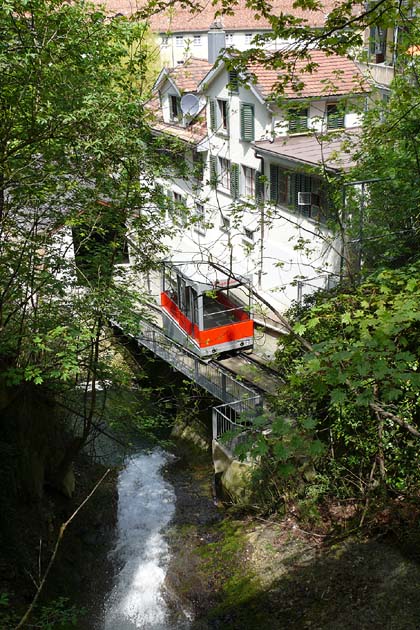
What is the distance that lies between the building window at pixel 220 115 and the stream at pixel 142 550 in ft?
50.4

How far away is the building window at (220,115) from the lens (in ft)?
88.1

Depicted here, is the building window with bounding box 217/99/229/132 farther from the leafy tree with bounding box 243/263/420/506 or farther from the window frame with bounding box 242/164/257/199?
the leafy tree with bounding box 243/263/420/506

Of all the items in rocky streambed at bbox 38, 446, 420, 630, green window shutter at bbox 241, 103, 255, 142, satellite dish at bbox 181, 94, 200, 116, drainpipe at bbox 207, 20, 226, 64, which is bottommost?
rocky streambed at bbox 38, 446, 420, 630

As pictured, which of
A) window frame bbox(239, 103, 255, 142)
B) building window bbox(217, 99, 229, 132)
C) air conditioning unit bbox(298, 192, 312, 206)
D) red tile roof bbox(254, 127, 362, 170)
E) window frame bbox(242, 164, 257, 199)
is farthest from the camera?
building window bbox(217, 99, 229, 132)

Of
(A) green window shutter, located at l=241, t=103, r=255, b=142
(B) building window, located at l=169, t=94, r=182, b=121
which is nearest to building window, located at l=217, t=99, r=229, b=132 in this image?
(A) green window shutter, located at l=241, t=103, r=255, b=142

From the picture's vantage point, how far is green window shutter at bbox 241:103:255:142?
25.1m

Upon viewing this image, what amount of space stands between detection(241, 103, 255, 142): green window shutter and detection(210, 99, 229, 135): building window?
1.19 m

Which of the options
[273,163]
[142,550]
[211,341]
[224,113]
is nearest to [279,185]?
[273,163]

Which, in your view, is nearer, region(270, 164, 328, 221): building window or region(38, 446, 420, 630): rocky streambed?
region(38, 446, 420, 630): rocky streambed

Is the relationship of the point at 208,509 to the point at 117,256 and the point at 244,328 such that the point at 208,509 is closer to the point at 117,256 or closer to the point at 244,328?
the point at 244,328

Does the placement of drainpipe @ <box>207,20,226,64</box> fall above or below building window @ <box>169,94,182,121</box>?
above

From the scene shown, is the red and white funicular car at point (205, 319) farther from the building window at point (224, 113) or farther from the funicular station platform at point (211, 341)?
the building window at point (224, 113)

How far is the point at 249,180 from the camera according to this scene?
26.6 meters

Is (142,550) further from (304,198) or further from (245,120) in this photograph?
(245,120)
